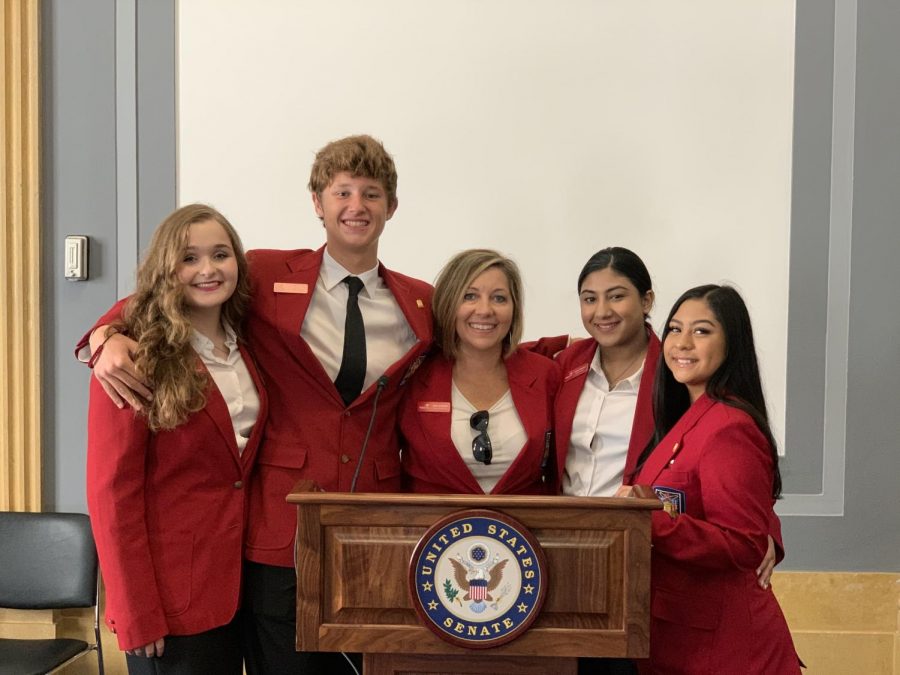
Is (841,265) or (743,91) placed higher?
(743,91)

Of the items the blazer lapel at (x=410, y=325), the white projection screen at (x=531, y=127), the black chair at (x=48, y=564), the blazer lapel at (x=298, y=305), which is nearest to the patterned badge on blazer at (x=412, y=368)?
the blazer lapel at (x=410, y=325)

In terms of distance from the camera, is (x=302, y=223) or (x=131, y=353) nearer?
(x=131, y=353)

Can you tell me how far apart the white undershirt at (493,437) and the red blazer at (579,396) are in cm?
14

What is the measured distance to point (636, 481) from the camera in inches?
84.7

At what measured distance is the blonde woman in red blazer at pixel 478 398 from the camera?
2.28 metres

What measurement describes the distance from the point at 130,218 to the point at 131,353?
5.62 ft

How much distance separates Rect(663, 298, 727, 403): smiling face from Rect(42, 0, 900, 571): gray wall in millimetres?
1630

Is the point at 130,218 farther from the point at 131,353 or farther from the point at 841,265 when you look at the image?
the point at 841,265

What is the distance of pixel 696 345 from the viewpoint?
1975 millimetres

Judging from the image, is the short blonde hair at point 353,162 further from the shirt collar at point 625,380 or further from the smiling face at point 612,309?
the shirt collar at point 625,380

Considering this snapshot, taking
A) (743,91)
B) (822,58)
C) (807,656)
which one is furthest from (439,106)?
(807,656)

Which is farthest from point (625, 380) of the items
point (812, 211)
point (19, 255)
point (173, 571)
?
point (19, 255)

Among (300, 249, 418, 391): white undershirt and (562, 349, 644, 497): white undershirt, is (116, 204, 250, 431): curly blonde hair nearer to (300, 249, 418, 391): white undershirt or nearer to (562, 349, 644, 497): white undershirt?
(300, 249, 418, 391): white undershirt

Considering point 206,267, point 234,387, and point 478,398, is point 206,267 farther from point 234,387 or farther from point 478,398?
point 478,398
